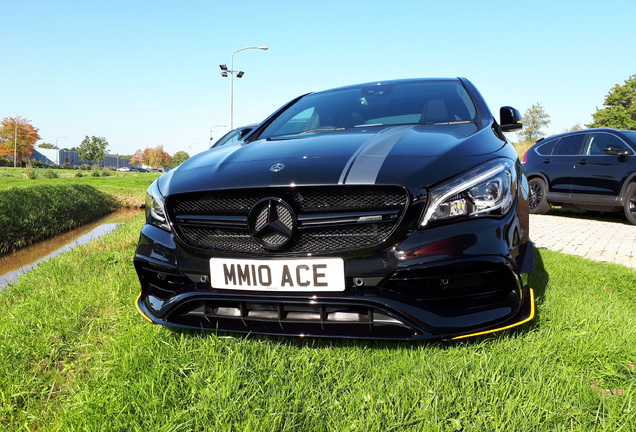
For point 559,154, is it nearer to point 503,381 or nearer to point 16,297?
point 503,381

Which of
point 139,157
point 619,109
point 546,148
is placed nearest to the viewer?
point 546,148

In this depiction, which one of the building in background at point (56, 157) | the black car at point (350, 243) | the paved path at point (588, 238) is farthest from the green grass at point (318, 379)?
the building in background at point (56, 157)

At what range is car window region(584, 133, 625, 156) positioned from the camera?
805 cm

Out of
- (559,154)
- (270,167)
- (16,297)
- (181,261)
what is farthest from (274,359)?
(559,154)

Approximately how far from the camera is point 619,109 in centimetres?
3700

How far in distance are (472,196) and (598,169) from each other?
7800 millimetres

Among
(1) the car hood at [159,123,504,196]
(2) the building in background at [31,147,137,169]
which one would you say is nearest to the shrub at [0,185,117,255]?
(1) the car hood at [159,123,504,196]

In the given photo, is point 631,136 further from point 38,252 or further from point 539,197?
point 38,252

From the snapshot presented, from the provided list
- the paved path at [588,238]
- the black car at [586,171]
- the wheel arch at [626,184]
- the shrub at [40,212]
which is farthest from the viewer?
the shrub at [40,212]

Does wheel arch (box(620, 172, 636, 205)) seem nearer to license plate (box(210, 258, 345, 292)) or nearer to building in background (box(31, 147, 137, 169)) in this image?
license plate (box(210, 258, 345, 292))

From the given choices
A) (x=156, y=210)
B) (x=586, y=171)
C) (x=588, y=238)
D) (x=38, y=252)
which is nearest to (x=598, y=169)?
(x=586, y=171)

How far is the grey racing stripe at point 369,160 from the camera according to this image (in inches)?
70.8

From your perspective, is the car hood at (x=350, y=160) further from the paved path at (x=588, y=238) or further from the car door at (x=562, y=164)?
the car door at (x=562, y=164)

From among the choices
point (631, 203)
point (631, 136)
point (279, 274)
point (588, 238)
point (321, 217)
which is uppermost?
point (631, 136)
